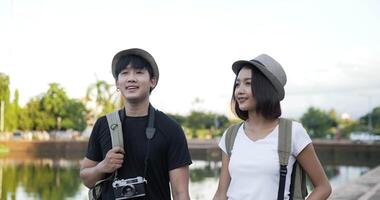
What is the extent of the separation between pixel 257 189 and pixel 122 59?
84 cm

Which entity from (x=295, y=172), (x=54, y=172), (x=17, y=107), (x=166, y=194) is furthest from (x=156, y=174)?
(x=17, y=107)

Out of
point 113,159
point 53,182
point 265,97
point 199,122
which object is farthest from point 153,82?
point 199,122

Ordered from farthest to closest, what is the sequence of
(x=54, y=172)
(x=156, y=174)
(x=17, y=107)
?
(x=17, y=107) → (x=54, y=172) → (x=156, y=174)

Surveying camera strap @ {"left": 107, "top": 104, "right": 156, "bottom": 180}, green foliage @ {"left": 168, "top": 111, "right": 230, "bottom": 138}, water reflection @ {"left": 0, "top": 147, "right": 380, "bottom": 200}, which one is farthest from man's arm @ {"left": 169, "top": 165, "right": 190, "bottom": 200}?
green foliage @ {"left": 168, "top": 111, "right": 230, "bottom": 138}

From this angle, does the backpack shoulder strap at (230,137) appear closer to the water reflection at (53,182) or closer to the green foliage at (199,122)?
the water reflection at (53,182)

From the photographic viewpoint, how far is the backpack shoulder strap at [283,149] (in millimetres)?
2148

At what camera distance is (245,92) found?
7.48ft

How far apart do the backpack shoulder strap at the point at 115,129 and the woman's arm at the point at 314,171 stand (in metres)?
0.74

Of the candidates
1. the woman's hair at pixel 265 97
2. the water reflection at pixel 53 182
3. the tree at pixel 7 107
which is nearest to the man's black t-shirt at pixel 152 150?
the woman's hair at pixel 265 97

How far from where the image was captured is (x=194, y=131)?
214ft

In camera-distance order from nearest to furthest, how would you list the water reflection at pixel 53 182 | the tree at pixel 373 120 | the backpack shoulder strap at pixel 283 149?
1. the backpack shoulder strap at pixel 283 149
2. the water reflection at pixel 53 182
3. the tree at pixel 373 120

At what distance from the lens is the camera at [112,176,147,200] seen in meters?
2.30

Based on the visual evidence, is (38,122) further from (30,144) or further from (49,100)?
(30,144)

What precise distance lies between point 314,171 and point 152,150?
68 cm
